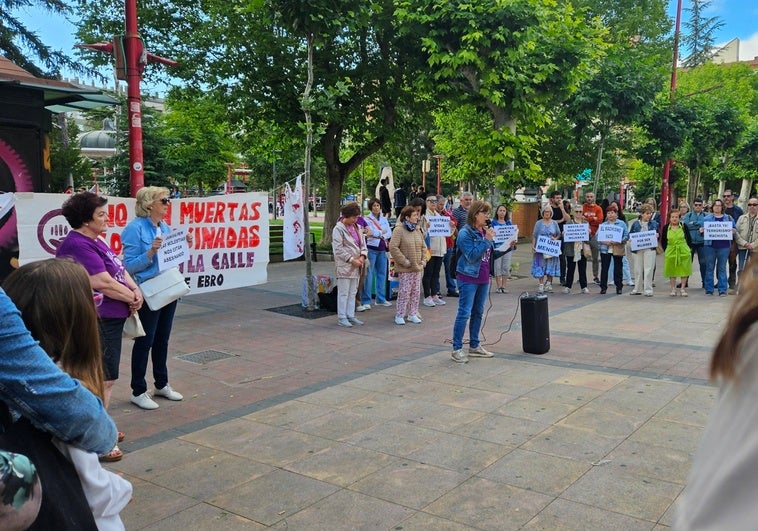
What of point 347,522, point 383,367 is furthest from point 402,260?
point 347,522

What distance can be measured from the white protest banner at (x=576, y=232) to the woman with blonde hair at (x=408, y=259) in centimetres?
441

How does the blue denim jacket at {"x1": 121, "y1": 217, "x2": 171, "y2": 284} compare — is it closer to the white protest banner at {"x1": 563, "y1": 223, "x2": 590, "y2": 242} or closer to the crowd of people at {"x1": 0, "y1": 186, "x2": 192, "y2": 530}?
the crowd of people at {"x1": 0, "y1": 186, "x2": 192, "y2": 530}

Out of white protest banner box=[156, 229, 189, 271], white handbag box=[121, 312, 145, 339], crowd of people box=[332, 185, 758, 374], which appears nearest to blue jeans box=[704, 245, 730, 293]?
crowd of people box=[332, 185, 758, 374]

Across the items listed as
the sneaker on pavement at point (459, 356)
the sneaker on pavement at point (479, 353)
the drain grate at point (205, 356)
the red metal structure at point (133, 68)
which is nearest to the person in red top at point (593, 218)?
the sneaker on pavement at point (479, 353)

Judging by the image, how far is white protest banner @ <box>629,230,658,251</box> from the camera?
500 inches

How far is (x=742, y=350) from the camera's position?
1152 millimetres

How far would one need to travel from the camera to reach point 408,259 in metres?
10.1

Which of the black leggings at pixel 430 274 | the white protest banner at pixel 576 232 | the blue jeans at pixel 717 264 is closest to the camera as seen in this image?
the black leggings at pixel 430 274

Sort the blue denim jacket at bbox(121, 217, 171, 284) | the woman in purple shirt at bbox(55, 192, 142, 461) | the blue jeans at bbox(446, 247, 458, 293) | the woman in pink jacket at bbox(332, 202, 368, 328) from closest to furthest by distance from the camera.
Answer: the woman in purple shirt at bbox(55, 192, 142, 461), the blue denim jacket at bbox(121, 217, 171, 284), the woman in pink jacket at bbox(332, 202, 368, 328), the blue jeans at bbox(446, 247, 458, 293)

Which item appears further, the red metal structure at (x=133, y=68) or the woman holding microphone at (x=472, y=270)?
the red metal structure at (x=133, y=68)

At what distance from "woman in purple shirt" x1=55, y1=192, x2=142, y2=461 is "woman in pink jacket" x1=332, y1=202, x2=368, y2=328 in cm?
494

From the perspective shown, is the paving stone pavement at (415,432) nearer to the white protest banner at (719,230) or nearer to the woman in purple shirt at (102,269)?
the woman in purple shirt at (102,269)

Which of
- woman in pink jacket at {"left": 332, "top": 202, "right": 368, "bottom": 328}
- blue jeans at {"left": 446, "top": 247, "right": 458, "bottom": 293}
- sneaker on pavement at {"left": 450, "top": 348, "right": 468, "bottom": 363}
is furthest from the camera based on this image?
blue jeans at {"left": 446, "top": 247, "right": 458, "bottom": 293}

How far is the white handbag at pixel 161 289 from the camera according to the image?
18.4 feet
